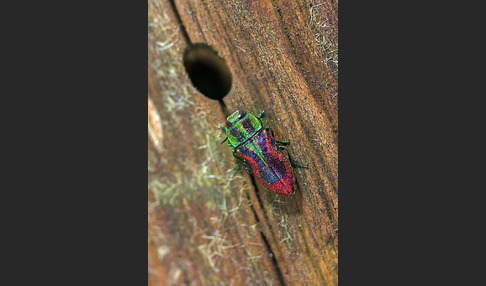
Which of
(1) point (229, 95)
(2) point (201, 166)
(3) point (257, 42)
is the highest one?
(3) point (257, 42)

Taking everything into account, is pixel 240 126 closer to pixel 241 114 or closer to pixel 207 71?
pixel 241 114

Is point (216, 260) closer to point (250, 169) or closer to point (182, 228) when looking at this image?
point (182, 228)

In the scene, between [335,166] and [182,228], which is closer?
[182,228]

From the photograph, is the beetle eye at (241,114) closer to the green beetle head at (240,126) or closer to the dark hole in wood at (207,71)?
the green beetle head at (240,126)

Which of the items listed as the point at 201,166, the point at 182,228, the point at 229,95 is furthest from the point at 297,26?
the point at 182,228

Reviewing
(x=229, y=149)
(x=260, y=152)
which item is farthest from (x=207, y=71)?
(x=260, y=152)
